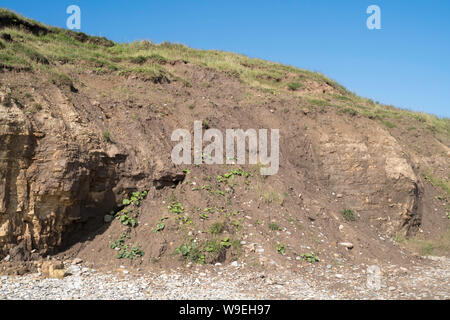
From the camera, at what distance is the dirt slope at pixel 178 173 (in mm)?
8414

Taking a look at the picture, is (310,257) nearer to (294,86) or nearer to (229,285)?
(229,285)

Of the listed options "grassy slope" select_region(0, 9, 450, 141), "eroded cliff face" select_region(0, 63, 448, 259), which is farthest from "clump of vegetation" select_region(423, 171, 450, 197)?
"grassy slope" select_region(0, 9, 450, 141)

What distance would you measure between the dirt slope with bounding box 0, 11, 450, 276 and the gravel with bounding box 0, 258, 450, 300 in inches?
18.9

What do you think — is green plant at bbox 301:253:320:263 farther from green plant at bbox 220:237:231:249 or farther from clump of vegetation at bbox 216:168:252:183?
clump of vegetation at bbox 216:168:252:183

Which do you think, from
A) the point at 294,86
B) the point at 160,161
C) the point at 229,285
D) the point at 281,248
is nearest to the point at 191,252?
the point at 229,285

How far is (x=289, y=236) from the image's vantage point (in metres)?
9.66

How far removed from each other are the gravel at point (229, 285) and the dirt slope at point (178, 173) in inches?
18.9

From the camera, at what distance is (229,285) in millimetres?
7621

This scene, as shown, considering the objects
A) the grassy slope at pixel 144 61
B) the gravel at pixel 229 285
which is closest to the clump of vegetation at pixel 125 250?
the gravel at pixel 229 285

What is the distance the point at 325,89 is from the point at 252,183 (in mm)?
9141

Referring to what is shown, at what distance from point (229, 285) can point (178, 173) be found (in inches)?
151

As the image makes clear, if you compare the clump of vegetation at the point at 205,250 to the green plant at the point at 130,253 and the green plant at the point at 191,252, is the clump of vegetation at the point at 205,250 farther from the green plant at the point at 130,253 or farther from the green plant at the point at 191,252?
the green plant at the point at 130,253

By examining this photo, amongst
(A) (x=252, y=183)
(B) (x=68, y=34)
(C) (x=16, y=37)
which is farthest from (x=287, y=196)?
(B) (x=68, y=34)

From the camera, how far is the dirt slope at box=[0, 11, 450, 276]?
841 centimetres
